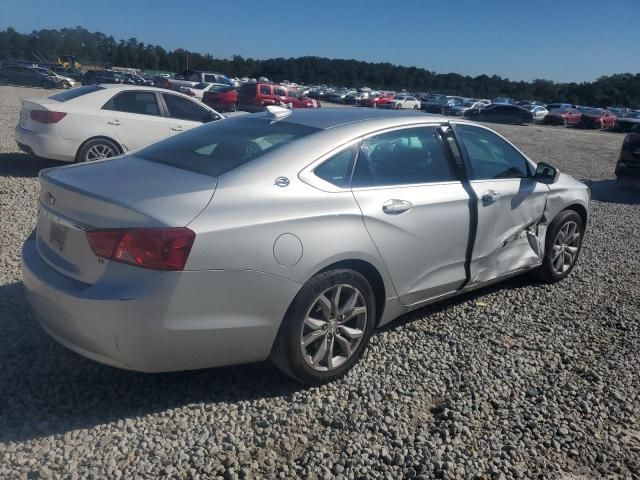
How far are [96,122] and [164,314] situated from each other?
23.4 ft

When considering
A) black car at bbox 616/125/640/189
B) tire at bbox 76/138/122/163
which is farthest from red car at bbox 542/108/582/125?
tire at bbox 76/138/122/163

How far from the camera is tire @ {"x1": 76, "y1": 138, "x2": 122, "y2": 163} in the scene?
9.20m

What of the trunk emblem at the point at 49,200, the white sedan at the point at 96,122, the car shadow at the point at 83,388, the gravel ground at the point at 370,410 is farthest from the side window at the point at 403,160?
the white sedan at the point at 96,122

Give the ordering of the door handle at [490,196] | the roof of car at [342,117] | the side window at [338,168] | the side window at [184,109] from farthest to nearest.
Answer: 1. the side window at [184,109]
2. the door handle at [490,196]
3. the roof of car at [342,117]
4. the side window at [338,168]

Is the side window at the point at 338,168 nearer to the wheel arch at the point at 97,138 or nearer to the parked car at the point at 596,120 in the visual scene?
the wheel arch at the point at 97,138

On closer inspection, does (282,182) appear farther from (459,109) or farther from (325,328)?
(459,109)

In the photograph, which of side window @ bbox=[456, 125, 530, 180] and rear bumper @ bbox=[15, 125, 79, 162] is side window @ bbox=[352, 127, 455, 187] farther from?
rear bumper @ bbox=[15, 125, 79, 162]

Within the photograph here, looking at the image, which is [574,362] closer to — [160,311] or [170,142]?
[160,311]

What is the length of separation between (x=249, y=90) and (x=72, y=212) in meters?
28.2

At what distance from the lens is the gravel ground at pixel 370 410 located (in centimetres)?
298

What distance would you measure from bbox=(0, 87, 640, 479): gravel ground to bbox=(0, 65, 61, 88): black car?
4318cm

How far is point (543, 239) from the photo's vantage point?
5.46 meters

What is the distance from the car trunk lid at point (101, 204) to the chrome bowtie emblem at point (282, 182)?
346 mm

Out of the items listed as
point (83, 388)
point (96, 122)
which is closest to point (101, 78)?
point (96, 122)
